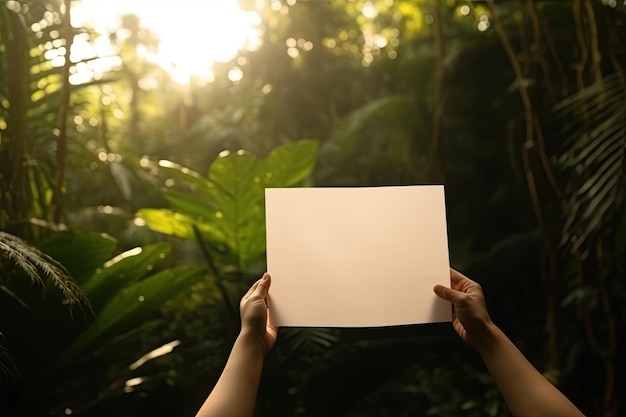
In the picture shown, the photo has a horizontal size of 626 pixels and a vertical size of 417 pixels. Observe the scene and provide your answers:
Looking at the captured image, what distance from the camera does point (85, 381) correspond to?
1236mm

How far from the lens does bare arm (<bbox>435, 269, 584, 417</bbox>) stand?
0.63 metres

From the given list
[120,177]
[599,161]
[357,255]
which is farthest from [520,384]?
[120,177]

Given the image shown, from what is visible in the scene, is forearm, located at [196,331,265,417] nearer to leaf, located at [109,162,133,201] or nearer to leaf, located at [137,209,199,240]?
leaf, located at [137,209,199,240]

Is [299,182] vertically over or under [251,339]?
over

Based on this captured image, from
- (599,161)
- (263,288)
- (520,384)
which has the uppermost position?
(599,161)

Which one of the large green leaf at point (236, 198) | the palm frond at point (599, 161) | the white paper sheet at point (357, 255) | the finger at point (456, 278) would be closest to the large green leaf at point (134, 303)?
the large green leaf at point (236, 198)

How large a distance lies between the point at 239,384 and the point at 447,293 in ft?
0.97

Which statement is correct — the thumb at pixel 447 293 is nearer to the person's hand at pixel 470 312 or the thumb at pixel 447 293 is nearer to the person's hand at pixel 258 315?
the person's hand at pixel 470 312

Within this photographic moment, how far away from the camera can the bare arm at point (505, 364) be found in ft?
2.08

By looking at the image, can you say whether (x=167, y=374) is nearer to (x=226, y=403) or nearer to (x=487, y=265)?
(x=226, y=403)

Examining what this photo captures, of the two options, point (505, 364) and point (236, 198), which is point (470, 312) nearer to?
point (505, 364)

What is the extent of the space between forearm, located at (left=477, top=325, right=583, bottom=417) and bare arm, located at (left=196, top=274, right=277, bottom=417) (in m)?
0.29

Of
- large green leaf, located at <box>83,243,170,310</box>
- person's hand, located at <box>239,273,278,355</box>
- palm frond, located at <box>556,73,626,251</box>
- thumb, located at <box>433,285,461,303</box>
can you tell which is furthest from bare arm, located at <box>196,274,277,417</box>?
palm frond, located at <box>556,73,626,251</box>

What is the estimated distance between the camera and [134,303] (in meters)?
1.12
